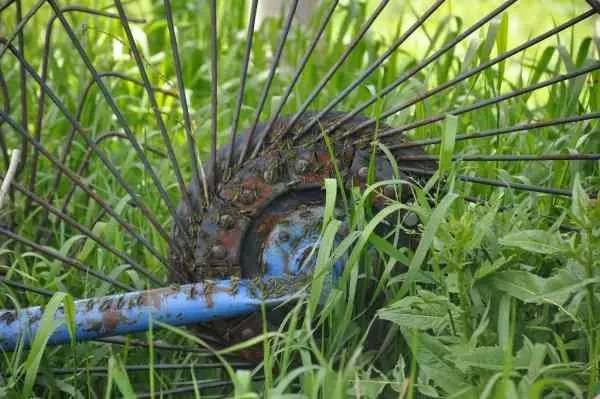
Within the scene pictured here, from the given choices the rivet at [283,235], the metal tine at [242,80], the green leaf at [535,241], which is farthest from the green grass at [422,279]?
the metal tine at [242,80]

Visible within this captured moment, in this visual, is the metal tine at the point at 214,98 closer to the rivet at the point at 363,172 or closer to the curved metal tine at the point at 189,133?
the curved metal tine at the point at 189,133

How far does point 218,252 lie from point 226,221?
0.06 meters

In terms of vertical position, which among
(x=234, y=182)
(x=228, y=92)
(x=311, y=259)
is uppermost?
(x=228, y=92)

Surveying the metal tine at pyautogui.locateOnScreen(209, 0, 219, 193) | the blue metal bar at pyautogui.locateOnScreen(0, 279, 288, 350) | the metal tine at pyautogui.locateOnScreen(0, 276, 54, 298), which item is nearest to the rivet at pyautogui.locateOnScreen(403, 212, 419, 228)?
the blue metal bar at pyautogui.locateOnScreen(0, 279, 288, 350)

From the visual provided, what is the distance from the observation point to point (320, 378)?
176 cm

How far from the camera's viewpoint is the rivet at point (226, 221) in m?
2.31

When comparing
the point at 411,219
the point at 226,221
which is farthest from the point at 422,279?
the point at 226,221

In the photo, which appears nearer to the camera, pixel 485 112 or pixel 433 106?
pixel 485 112

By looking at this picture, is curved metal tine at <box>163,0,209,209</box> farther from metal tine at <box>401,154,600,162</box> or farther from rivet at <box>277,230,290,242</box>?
metal tine at <box>401,154,600,162</box>

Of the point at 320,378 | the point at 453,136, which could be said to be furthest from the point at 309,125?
the point at 320,378

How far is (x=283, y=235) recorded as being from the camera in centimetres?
231

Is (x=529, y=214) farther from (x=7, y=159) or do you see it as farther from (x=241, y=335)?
(x=7, y=159)

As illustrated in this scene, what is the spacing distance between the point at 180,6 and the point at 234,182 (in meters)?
2.68

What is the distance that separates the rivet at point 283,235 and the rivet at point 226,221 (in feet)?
0.29
